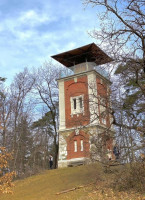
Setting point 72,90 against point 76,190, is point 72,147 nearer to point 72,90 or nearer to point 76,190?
point 72,90

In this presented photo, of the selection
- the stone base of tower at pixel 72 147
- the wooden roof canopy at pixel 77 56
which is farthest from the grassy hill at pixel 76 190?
the wooden roof canopy at pixel 77 56

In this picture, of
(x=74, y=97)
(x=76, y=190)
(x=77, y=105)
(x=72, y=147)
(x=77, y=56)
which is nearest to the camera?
(x=76, y=190)

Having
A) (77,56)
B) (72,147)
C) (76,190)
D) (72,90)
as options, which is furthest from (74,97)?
(76,190)

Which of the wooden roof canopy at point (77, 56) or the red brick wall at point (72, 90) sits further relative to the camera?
the red brick wall at point (72, 90)

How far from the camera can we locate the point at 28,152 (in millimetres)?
38906

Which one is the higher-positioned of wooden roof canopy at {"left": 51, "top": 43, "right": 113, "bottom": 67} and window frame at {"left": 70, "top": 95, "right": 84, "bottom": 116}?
wooden roof canopy at {"left": 51, "top": 43, "right": 113, "bottom": 67}

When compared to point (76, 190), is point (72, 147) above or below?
above

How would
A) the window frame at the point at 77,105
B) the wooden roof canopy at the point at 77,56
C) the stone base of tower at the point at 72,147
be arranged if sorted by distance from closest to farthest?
the stone base of tower at the point at 72,147, the window frame at the point at 77,105, the wooden roof canopy at the point at 77,56

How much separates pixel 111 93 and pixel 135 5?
4.62 metres

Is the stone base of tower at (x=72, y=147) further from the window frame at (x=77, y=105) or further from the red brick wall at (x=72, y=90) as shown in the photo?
the window frame at (x=77, y=105)

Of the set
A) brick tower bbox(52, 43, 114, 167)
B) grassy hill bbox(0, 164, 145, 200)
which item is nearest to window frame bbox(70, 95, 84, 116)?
brick tower bbox(52, 43, 114, 167)

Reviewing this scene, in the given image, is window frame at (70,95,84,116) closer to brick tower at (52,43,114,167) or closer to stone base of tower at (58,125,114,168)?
brick tower at (52,43,114,167)

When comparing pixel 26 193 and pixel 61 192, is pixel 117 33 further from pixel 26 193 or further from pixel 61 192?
pixel 26 193

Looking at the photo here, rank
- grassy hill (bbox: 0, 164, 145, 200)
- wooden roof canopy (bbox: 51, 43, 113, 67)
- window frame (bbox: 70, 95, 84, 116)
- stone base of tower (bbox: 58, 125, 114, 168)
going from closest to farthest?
grassy hill (bbox: 0, 164, 145, 200) → stone base of tower (bbox: 58, 125, 114, 168) → window frame (bbox: 70, 95, 84, 116) → wooden roof canopy (bbox: 51, 43, 113, 67)
